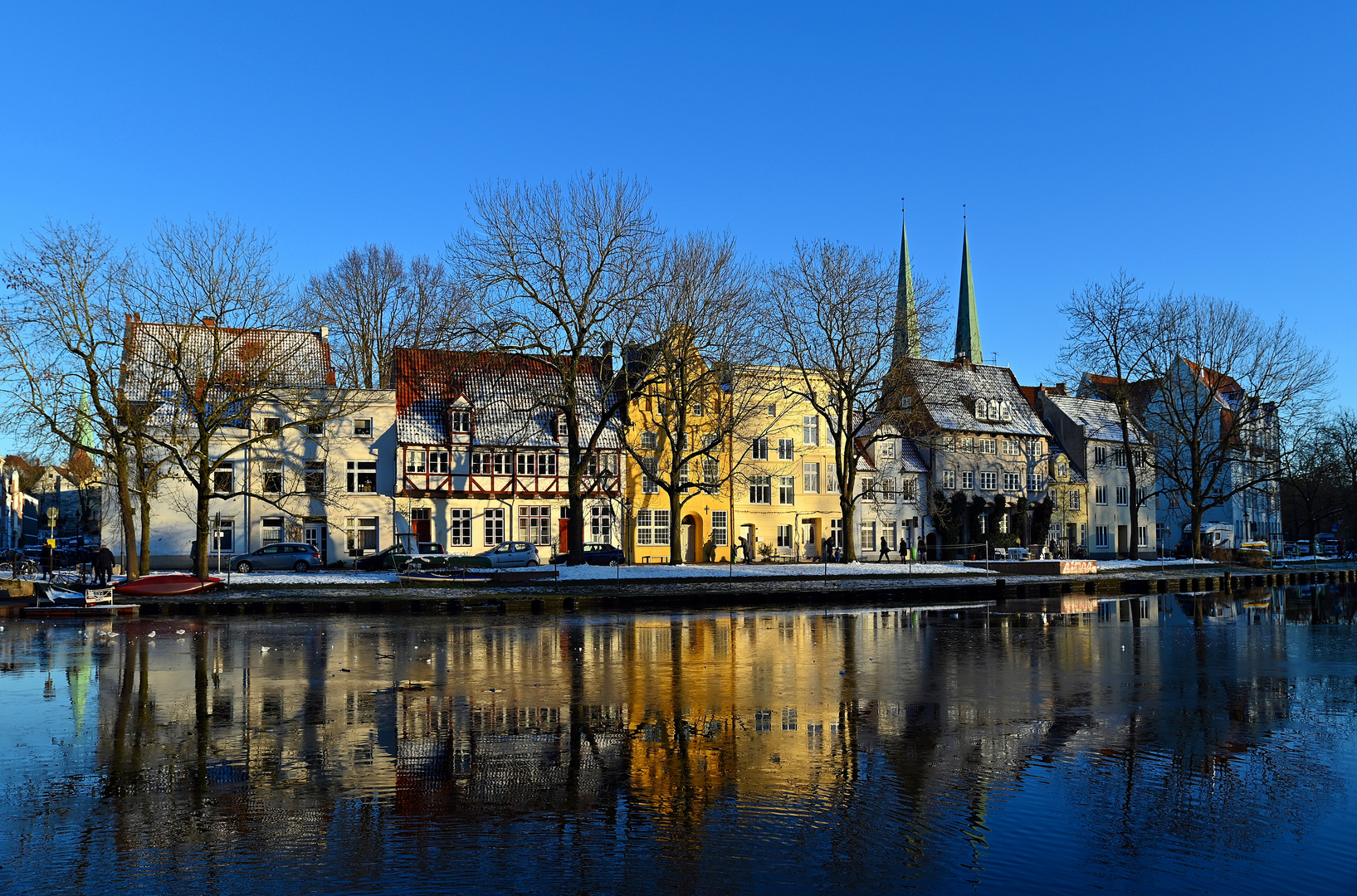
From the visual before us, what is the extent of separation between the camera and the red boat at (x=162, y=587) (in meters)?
35.5

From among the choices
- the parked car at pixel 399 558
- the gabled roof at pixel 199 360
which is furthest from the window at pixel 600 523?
the gabled roof at pixel 199 360

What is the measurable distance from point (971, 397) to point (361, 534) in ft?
141

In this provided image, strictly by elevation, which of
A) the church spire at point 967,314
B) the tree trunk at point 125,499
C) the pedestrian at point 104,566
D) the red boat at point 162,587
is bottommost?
the red boat at point 162,587

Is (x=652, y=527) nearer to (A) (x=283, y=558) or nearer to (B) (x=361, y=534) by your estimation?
(B) (x=361, y=534)

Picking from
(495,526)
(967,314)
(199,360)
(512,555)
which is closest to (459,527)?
(495,526)

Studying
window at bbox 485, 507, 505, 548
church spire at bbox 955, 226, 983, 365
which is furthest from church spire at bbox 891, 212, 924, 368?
church spire at bbox 955, 226, 983, 365

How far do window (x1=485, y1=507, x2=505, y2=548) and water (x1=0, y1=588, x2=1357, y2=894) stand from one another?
4047 centimetres

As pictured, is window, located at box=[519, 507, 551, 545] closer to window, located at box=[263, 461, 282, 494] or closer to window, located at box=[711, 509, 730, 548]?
window, located at box=[711, 509, 730, 548]

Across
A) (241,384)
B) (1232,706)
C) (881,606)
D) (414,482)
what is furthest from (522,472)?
(1232,706)

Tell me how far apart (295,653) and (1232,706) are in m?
16.3

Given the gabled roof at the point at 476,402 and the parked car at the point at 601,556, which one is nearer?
the parked car at the point at 601,556

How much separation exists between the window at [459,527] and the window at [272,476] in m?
8.89

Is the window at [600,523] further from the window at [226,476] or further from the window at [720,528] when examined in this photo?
the window at [226,476]

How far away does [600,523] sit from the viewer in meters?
65.2
